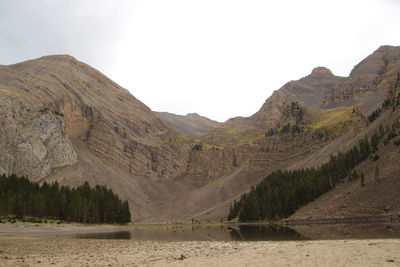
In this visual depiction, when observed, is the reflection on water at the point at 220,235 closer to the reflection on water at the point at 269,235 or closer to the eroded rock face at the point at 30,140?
the reflection on water at the point at 269,235

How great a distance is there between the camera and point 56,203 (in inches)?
4021

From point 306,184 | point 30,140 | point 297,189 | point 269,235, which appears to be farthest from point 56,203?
point 30,140

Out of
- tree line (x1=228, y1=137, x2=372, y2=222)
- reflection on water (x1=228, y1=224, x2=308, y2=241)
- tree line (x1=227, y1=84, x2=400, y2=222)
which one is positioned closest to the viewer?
reflection on water (x1=228, y1=224, x2=308, y2=241)

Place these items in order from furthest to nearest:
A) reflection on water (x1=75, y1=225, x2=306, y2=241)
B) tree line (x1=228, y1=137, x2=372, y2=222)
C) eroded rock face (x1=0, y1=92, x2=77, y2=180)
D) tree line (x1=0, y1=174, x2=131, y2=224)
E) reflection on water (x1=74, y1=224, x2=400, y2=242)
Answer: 1. eroded rock face (x1=0, y1=92, x2=77, y2=180)
2. tree line (x1=228, y1=137, x2=372, y2=222)
3. tree line (x1=0, y1=174, x2=131, y2=224)
4. reflection on water (x1=75, y1=225, x2=306, y2=241)
5. reflection on water (x1=74, y1=224, x2=400, y2=242)

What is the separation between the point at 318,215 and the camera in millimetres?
97500

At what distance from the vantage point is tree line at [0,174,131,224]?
9199 centimetres

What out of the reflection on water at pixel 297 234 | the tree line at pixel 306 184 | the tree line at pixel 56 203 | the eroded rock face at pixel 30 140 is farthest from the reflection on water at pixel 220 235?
the eroded rock face at pixel 30 140

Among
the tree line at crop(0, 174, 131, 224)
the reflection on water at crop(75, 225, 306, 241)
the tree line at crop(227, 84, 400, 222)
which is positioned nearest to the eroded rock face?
the tree line at crop(0, 174, 131, 224)

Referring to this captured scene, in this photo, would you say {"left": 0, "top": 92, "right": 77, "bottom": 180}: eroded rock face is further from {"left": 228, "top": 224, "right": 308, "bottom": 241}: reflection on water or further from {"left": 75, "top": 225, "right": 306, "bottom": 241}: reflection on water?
{"left": 228, "top": 224, "right": 308, "bottom": 241}: reflection on water

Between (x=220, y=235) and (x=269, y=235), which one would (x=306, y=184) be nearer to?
(x=220, y=235)

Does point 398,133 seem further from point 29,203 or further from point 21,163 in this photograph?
point 21,163

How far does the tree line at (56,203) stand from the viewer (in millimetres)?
91994

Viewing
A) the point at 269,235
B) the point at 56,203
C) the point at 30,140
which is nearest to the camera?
the point at 269,235

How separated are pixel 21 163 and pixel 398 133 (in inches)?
6123
